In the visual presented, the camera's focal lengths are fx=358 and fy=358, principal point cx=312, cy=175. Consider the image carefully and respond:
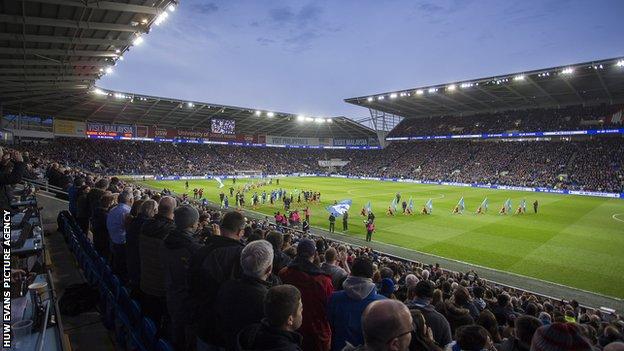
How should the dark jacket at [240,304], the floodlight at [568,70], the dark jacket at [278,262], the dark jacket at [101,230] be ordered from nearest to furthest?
the dark jacket at [240,304]
the dark jacket at [278,262]
the dark jacket at [101,230]
the floodlight at [568,70]

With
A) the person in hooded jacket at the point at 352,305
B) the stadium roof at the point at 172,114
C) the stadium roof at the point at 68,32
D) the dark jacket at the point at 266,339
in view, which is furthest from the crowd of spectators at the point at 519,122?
the dark jacket at the point at 266,339

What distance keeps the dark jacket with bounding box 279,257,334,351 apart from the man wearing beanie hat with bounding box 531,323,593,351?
1993mm

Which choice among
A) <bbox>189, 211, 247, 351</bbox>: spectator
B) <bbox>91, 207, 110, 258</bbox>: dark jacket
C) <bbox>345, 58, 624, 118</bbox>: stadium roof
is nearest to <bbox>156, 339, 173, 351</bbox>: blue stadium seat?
<bbox>189, 211, 247, 351</bbox>: spectator

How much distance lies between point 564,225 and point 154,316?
97.0 feet

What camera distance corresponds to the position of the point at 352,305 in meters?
3.73

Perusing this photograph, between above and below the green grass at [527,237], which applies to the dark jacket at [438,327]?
above

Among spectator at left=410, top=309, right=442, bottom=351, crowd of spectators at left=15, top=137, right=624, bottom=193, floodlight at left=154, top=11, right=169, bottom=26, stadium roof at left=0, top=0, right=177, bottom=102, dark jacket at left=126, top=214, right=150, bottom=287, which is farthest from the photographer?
crowd of spectators at left=15, top=137, right=624, bottom=193

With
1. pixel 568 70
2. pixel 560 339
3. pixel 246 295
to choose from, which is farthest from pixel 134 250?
pixel 568 70

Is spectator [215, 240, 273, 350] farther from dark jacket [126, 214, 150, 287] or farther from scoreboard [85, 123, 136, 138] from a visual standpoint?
scoreboard [85, 123, 136, 138]

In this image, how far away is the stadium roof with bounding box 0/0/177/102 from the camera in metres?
14.3

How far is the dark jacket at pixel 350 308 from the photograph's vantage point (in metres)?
3.72

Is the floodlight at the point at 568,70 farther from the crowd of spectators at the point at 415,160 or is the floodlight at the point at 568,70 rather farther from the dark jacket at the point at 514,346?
the dark jacket at the point at 514,346

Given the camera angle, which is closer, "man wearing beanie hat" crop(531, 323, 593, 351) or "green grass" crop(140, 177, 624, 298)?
"man wearing beanie hat" crop(531, 323, 593, 351)

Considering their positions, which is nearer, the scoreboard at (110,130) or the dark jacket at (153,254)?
the dark jacket at (153,254)
